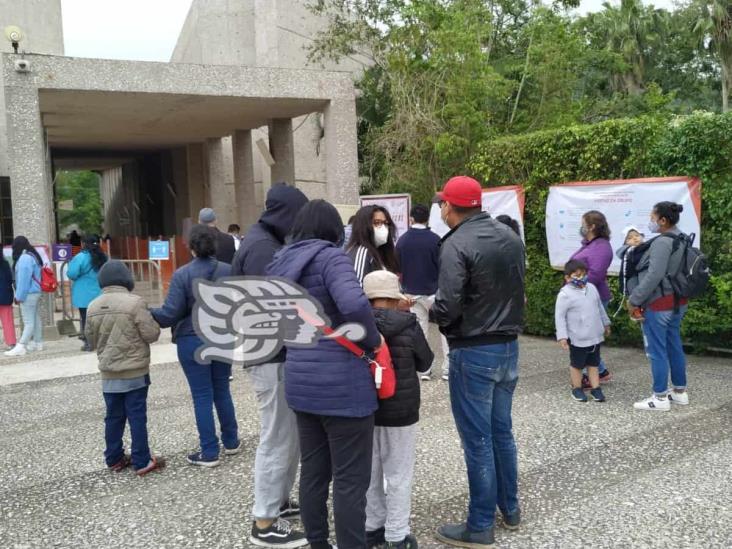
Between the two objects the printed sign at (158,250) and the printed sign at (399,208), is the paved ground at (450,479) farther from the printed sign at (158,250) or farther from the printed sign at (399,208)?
the printed sign at (158,250)

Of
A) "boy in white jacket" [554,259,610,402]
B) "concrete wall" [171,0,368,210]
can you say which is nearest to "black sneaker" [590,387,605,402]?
"boy in white jacket" [554,259,610,402]

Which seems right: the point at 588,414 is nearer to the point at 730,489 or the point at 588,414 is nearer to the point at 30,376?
the point at 730,489

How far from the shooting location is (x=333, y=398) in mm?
3004

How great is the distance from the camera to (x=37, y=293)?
32.0ft

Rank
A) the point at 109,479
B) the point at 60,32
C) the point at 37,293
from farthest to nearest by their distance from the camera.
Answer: the point at 60,32
the point at 37,293
the point at 109,479

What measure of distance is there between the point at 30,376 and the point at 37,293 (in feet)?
6.24

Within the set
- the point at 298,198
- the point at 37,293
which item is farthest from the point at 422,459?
the point at 37,293

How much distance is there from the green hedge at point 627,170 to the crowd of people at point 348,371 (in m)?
4.28

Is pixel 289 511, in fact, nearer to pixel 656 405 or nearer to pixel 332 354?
pixel 332 354

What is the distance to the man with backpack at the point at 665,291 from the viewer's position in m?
5.59

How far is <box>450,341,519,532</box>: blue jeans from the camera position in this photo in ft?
11.4

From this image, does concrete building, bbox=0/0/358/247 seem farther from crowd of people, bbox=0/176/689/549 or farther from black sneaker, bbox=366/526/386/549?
black sneaker, bbox=366/526/386/549

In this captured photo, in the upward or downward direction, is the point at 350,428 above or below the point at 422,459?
above

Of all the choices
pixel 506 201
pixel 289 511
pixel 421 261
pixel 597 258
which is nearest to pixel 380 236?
pixel 421 261
